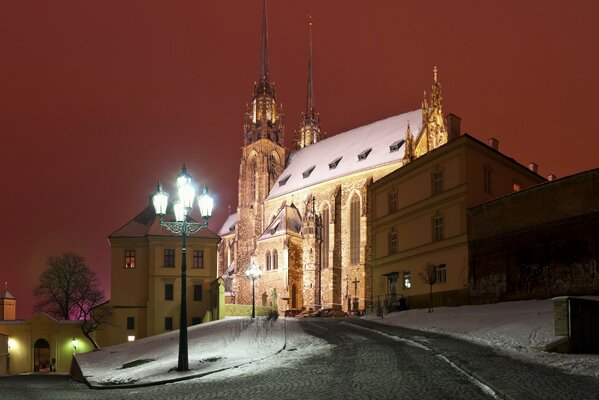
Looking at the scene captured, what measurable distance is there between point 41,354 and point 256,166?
33.8m

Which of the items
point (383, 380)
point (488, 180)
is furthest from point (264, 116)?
point (383, 380)

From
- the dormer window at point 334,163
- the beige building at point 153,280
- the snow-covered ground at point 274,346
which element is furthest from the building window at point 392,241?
the dormer window at point 334,163

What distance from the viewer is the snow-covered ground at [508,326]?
1541 cm

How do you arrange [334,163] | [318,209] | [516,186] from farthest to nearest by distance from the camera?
[334,163] < [318,209] < [516,186]

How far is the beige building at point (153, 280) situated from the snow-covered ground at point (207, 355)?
17.1 meters

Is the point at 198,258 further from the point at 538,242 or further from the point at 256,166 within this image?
the point at 256,166

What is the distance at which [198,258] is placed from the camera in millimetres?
46938

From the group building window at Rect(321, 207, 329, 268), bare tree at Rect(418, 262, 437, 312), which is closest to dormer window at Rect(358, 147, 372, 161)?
building window at Rect(321, 207, 329, 268)

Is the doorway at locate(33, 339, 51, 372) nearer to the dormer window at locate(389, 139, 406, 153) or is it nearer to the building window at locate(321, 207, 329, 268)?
the building window at locate(321, 207, 329, 268)

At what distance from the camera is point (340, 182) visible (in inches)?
2574

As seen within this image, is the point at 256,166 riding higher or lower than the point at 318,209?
higher

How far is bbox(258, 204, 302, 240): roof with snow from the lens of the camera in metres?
65.0

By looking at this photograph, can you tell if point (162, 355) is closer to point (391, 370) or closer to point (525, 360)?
point (391, 370)

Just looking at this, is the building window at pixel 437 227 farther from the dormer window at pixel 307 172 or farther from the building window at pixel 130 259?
the dormer window at pixel 307 172
